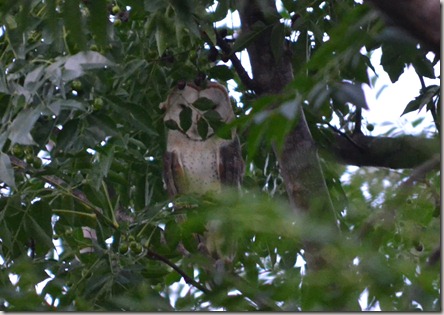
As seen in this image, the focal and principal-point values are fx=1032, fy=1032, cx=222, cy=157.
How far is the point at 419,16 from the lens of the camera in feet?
4.19

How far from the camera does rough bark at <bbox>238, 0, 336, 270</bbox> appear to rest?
2.52m

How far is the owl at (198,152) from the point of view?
320cm

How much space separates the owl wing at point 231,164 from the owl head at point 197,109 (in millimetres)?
89

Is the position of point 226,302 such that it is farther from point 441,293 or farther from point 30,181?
point 30,181

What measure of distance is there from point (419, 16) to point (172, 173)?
213cm

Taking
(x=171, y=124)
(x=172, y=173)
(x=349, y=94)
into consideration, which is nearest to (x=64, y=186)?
(x=171, y=124)

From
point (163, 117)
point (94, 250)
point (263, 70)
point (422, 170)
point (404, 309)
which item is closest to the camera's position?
point (404, 309)

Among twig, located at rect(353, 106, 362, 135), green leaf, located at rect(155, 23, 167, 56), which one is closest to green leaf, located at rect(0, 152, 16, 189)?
green leaf, located at rect(155, 23, 167, 56)

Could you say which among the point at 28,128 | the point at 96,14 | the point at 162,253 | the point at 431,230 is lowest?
the point at 162,253

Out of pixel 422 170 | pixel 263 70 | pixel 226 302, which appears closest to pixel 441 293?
pixel 422 170

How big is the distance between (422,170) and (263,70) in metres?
1.53

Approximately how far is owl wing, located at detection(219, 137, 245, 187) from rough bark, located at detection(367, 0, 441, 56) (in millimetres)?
2092

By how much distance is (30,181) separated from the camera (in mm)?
2805

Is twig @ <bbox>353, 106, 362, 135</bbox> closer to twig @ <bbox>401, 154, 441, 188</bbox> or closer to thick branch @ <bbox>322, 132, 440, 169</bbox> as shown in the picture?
thick branch @ <bbox>322, 132, 440, 169</bbox>
